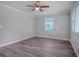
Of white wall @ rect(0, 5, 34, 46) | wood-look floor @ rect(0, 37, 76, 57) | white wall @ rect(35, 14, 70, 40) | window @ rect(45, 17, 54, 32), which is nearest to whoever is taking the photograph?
wood-look floor @ rect(0, 37, 76, 57)

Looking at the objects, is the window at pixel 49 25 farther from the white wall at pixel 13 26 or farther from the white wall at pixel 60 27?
the white wall at pixel 13 26

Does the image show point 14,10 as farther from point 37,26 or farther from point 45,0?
point 37,26

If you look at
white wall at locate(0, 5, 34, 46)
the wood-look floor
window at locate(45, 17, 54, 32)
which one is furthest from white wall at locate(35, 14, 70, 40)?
the wood-look floor

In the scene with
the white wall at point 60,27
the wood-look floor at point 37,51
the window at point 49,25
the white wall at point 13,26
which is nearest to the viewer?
the wood-look floor at point 37,51

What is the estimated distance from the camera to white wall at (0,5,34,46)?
4.45 metres

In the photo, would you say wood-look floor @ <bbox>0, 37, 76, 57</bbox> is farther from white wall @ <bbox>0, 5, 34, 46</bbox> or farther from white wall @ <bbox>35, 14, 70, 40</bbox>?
white wall @ <bbox>35, 14, 70, 40</bbox>

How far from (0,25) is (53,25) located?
4.30 metres

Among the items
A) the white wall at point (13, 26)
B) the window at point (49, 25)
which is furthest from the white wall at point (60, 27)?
the white wall at point (13, 26)

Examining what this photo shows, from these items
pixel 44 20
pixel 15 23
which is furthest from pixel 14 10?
pixel 44 20

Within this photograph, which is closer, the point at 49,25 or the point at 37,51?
the point at 37,51

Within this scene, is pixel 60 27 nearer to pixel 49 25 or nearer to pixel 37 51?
pixel 49 25

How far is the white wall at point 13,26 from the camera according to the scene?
445 cm

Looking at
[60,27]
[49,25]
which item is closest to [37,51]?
[60,27]

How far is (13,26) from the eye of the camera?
5.16 meters
